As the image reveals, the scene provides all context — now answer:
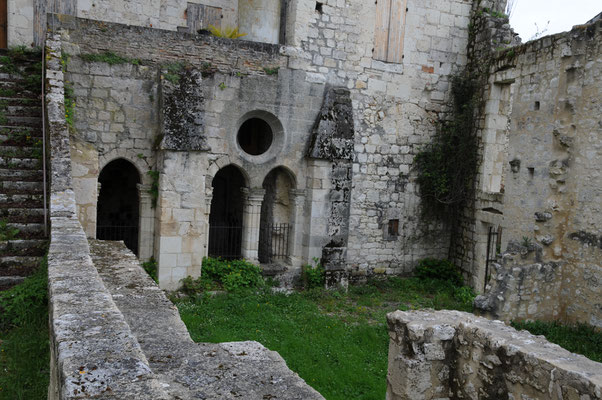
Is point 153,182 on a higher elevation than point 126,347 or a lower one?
higher

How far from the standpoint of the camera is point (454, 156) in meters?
12.3

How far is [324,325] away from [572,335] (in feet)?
12.5

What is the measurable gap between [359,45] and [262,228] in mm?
4454

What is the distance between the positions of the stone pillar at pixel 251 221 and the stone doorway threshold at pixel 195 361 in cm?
625

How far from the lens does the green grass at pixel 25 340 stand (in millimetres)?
3770

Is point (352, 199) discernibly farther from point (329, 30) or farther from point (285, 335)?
point (285, 335)

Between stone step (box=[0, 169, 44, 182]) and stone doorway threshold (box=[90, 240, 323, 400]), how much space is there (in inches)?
134

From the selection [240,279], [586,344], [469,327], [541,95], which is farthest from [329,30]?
[469,327]

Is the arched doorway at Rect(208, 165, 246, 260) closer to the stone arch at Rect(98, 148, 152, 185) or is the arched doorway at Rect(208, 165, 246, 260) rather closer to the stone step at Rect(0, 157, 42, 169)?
the stone arch at Rect(98, 148, 152, 185)

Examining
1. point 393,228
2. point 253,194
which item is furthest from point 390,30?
point 253,194

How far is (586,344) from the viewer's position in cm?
789

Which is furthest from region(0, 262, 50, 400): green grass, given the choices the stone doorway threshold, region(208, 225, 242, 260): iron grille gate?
region(208, 225, 242, 260): iron grille gate

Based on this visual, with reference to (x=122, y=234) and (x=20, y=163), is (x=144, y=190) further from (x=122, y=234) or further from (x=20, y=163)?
(x=122, y=234)

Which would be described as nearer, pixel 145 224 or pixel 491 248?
pixel 145 224
